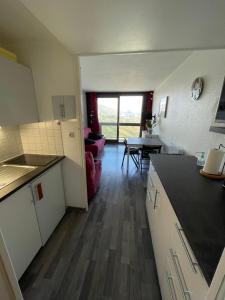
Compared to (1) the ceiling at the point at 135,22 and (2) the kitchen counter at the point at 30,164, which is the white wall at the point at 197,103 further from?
(2) the kitchen counter at the point at 30,164

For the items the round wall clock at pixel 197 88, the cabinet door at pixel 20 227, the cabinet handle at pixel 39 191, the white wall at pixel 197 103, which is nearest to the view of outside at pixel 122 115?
the white wall at pixel 197 103

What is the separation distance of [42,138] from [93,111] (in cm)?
469

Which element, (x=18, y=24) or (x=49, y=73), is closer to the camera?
(x=18, y=24)

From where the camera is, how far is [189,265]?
66cm

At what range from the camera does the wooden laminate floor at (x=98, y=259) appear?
1.21 m

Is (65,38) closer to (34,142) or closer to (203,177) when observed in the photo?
(34,142)

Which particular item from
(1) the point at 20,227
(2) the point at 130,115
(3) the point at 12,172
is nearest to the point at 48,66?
(3) the point at 12,172

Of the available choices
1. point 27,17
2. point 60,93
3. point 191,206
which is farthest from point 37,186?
point 27,17

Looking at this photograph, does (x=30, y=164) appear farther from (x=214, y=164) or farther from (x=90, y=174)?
(x=214, y=164)

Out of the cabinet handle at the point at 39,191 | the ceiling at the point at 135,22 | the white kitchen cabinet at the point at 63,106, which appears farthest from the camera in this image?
the white kitchen cabinet at the point at 63,106

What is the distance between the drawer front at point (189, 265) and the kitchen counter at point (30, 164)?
1.23m

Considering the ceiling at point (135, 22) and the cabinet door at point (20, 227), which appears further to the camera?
the cabinet door at point (20, 227)

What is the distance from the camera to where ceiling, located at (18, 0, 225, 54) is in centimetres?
77

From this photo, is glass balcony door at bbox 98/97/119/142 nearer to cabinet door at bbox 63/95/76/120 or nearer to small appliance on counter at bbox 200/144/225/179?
cabinet door at bbox 63/95/76/120
